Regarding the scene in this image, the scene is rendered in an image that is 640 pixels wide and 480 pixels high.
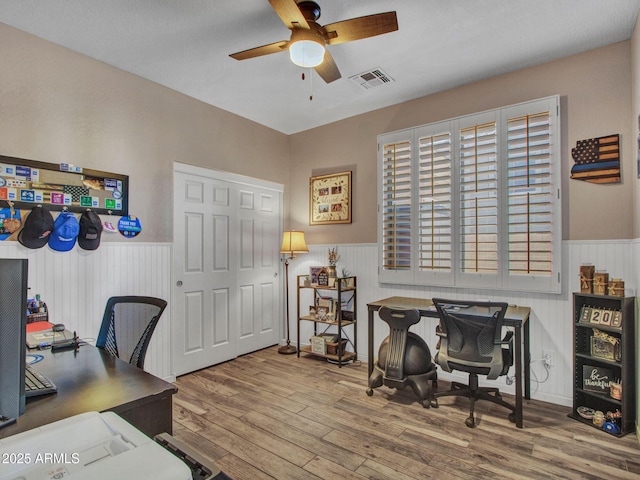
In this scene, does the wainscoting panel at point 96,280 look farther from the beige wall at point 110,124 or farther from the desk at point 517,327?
the desk at point 517,327

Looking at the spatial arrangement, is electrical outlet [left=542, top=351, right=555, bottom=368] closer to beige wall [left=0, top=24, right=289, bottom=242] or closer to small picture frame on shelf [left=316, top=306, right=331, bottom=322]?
small picture frame on shelf [left=316, top=306, right=331, bottom=322]

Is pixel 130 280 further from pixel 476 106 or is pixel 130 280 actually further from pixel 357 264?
pixel 476 106

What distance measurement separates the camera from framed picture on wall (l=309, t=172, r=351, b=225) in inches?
167

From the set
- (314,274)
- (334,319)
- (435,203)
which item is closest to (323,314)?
(334,319)

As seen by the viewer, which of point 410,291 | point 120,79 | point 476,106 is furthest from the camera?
point 410,291

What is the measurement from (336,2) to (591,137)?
7.39 feet

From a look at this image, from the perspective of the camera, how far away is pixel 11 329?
102 cm

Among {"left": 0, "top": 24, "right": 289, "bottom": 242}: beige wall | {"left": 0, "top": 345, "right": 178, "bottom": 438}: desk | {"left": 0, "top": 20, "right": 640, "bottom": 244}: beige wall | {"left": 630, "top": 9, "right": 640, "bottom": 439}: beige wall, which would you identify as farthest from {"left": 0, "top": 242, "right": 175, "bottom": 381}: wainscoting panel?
{"left": 630, "top": 9, "right": 640, "bottom": 439}: beige wall

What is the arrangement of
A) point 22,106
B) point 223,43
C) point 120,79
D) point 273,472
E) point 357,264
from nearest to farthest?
1. point 273,472
2. point 22,106
3. point 223,43
4. point 120,79
5. point 357,264

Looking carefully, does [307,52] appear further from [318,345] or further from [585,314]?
[318,345]

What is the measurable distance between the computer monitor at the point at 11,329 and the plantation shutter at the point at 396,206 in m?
3.22

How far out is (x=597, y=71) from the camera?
2.82 metres

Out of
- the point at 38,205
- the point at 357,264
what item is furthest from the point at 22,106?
the point at 357,264

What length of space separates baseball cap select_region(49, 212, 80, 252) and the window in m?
2.85
